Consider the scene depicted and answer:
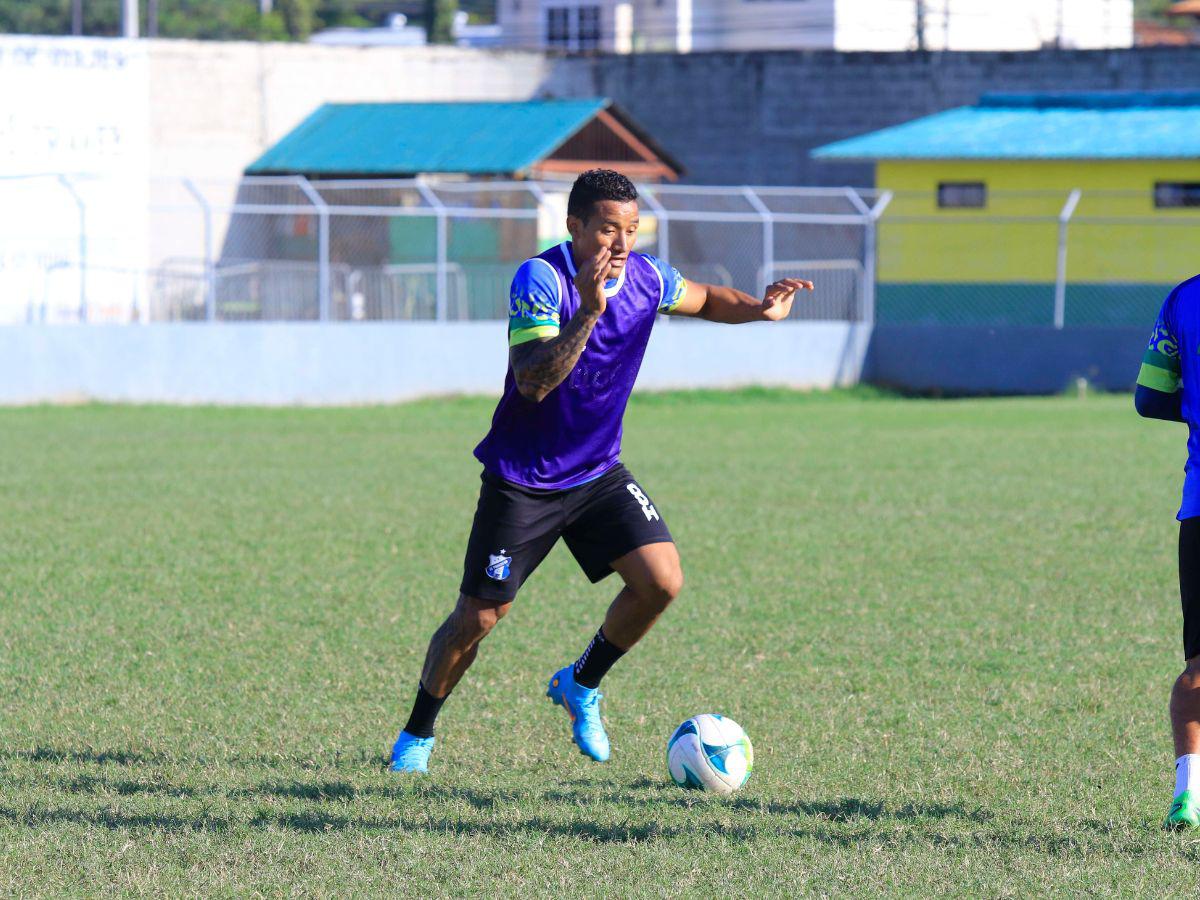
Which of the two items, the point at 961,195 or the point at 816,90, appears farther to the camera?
the point at 816,90

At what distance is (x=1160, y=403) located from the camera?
4.95 metres

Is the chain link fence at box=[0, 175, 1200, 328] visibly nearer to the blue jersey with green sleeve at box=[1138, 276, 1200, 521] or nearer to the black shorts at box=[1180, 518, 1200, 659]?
the blue jersey with green sleeve at box=[1138, 276, 1200, 521]

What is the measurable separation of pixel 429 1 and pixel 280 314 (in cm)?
3074

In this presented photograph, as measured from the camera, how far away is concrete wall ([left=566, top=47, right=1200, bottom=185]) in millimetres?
30938

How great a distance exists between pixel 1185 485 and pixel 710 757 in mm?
1686

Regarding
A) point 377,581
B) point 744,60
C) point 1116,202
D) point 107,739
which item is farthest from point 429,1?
point 107,739

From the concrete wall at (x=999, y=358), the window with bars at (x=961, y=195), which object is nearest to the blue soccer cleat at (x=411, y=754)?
the concrete wall at (x=999, y=358)

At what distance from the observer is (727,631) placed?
26.5 ft

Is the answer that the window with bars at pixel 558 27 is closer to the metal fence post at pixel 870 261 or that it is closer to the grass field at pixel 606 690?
the metal fence post at pixel 870 261

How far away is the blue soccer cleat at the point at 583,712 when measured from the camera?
5812 millimetres

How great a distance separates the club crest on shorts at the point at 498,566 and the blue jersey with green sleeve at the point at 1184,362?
6.69ft

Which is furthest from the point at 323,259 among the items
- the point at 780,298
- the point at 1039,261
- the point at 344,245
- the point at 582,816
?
the point at 582,816

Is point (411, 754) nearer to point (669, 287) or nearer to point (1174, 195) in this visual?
point (669, 287)

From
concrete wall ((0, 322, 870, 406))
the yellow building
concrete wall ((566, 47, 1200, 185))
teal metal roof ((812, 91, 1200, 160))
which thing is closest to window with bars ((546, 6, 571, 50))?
concrete wall ((566, 47, 1200, 185))
